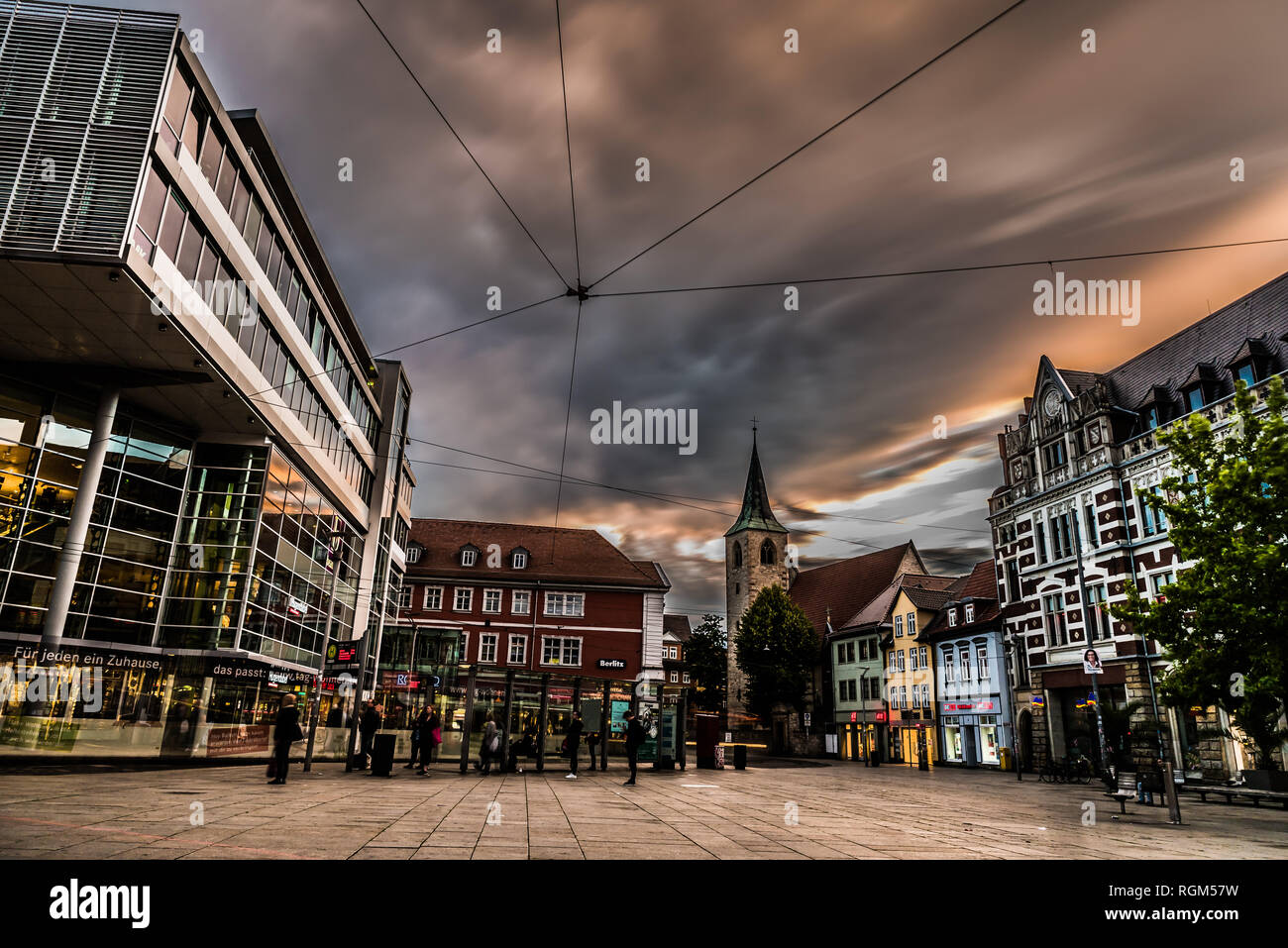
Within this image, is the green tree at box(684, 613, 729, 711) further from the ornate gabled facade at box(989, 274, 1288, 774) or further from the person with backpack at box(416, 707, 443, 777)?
the person with backpack at box(416, 707, 443, 777)

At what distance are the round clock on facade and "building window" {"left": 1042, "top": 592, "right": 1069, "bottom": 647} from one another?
32.4ft

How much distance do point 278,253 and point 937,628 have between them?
1899 inches

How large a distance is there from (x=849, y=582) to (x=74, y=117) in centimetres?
7291

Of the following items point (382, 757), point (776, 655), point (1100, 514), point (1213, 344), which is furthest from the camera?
point (776, 655)

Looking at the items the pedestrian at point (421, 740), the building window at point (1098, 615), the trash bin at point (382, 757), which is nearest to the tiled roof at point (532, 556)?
the building window at point (1098, 615)

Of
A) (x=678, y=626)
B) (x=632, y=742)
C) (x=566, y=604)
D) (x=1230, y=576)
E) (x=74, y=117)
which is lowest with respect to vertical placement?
(x=632, y=742)

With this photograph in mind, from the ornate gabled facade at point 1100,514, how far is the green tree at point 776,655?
881 inches

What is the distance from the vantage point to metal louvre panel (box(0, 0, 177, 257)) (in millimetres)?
17594

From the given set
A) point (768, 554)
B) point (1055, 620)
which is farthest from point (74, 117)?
Answer: point (768, 554)

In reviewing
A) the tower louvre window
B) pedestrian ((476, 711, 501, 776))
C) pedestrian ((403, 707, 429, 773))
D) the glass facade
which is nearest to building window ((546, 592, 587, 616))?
pedestrian ((403, 707, 429, 773))

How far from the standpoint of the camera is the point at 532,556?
190ft

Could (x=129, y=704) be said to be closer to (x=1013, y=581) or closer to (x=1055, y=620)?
(x=1055, y=620)

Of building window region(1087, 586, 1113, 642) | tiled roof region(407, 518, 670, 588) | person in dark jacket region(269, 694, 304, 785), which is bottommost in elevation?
person in dark jacket region(269, 694, 304, 785)

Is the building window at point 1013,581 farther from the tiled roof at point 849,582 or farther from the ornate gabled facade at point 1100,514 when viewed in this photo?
the tiled roof at point 849,582
